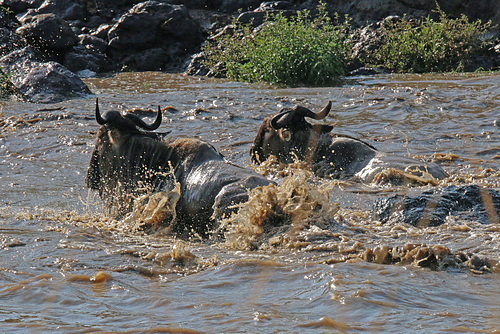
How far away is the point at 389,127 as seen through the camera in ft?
41.1

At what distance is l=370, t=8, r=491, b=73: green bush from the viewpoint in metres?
21.4

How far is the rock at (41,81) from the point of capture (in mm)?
16370

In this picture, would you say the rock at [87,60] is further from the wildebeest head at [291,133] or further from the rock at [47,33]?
the wildebeest head at [291,133]

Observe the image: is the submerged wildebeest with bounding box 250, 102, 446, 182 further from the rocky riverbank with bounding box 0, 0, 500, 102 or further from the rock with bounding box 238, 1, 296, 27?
the rock with bounding box 238, 1, 296, 27

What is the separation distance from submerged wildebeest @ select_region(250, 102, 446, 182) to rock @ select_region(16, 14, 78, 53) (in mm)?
16603

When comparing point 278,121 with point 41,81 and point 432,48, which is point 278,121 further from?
point 432,48

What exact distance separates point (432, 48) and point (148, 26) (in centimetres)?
1183

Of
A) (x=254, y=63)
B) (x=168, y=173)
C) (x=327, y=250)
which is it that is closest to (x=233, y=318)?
(x=327, y=250)

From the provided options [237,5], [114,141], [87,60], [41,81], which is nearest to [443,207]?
[114,141]

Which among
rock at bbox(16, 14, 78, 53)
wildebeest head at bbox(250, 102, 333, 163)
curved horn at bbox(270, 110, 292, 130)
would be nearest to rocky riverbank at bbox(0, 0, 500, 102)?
rock at bbox(16, 14, 78, 53)

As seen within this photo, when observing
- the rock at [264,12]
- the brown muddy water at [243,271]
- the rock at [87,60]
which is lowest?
the brown muddy water at [243,271]

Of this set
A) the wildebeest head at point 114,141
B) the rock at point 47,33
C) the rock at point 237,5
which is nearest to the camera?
the wildebeest head at point 114,141

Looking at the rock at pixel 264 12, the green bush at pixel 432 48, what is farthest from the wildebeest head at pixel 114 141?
the rock at pixel 264 12

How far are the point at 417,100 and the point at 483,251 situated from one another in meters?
9.85
